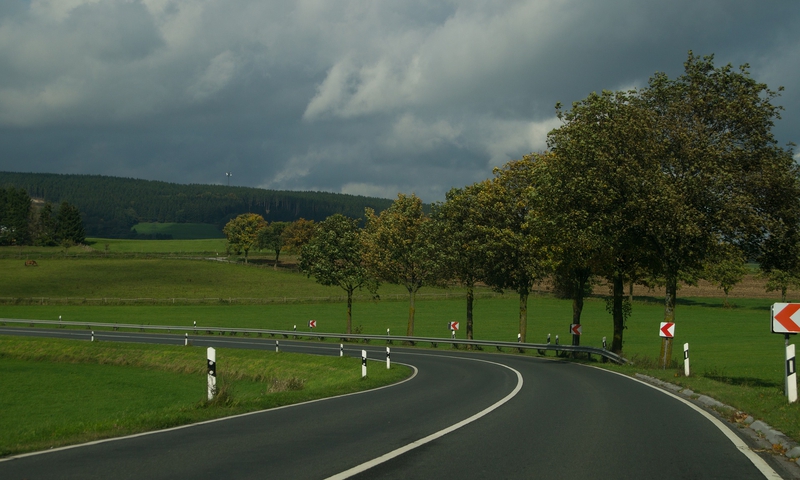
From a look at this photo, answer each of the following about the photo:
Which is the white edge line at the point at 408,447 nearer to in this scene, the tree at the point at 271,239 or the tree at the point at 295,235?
the tree at the point at 295,235

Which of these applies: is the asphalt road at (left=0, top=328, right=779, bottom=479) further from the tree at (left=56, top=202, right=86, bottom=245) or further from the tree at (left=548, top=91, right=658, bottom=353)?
the tree at (left=56, top=202, right=86, bottom=245)

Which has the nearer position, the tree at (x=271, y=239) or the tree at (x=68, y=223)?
the tree at (x=271, y=239)

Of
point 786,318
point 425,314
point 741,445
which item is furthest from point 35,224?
point 741,445

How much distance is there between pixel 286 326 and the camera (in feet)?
210

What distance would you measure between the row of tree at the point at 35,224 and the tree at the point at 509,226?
142m

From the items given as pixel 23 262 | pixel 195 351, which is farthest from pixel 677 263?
pixel 23 262

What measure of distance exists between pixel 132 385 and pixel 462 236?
22143 millimetres

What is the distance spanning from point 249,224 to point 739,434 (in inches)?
5577

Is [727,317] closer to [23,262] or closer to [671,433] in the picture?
[671,433]

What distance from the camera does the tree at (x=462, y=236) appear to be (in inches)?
1694

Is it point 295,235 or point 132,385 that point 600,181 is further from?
point 295,235

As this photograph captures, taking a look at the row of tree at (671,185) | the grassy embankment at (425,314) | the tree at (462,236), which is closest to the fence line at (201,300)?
the grassy embankment at (425,314)

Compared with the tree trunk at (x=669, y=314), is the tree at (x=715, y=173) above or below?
above

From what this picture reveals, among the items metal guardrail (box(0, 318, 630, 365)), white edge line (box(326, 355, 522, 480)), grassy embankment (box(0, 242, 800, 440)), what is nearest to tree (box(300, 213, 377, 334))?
metal guardrail (box(0, 318, 630, 365))
